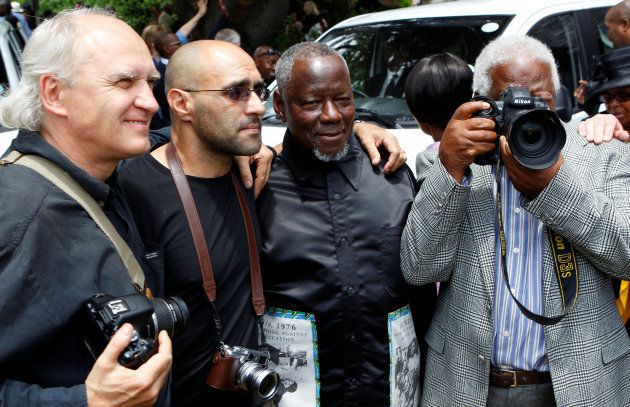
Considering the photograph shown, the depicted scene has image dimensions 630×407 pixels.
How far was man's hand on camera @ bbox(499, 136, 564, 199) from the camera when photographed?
201cm

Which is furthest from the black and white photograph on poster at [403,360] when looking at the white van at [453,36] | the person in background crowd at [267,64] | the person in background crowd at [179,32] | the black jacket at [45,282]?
the person in background crowd at [179,32]

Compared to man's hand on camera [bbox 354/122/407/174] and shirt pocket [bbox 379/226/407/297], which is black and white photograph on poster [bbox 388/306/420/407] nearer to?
shirt pocket [bbox 379/226/407/297]

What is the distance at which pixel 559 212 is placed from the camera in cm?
203

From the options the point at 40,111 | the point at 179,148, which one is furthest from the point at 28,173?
the point at 179,148

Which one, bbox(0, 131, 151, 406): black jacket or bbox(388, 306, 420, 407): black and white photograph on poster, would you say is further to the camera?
bbox(388, 306, 420, 407): black and white photograph on poster

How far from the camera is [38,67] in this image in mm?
1819

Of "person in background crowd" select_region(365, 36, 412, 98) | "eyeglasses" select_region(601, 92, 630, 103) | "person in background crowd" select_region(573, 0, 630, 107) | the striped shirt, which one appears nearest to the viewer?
the striped shirt

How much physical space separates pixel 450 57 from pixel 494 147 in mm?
1381

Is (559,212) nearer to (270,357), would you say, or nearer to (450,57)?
(270,357)

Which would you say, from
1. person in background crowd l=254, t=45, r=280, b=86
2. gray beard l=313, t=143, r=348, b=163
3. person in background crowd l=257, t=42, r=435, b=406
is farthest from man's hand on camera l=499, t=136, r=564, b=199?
person in background crowd l=254, t=45, r=280, b=86

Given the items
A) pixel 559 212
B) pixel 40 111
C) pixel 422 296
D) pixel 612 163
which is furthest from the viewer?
pixel 422 296

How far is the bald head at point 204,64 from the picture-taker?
2332 millimetres

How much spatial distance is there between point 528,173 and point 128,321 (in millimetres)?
1180

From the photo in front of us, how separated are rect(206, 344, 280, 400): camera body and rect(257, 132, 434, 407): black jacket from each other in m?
0.24
